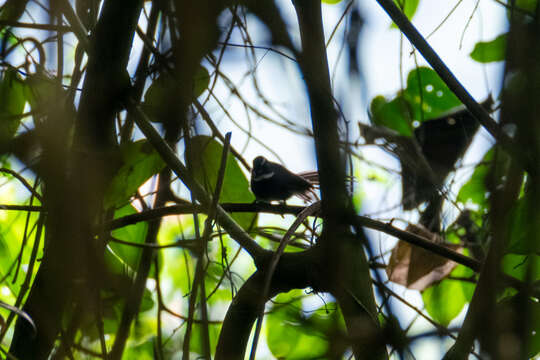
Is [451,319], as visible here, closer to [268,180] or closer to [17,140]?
[17,140]

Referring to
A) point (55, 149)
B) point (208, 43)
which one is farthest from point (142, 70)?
point (208, 43)

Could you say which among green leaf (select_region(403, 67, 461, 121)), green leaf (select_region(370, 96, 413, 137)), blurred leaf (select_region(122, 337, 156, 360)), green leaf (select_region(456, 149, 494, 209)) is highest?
green leaf (select_region(403, 67, 461, 121))

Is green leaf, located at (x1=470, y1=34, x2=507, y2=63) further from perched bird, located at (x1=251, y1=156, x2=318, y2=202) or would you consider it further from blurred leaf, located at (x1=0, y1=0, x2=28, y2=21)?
perched bird, located at (x1=251, y1=156, x2=318, y2=202)

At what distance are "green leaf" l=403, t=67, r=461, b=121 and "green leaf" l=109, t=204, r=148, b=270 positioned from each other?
42.5 inches

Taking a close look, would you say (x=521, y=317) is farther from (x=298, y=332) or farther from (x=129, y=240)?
(x=129, y=240)

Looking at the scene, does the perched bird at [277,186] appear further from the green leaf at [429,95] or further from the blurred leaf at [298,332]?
the blurred leaf at [298,332]

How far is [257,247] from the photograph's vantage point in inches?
51.8

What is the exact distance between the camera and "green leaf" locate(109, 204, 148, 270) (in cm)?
170

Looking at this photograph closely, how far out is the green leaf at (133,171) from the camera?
142 centimetres

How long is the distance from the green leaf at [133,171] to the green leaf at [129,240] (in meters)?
0.25

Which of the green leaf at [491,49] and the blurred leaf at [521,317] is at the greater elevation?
the green leaf at [491,49]

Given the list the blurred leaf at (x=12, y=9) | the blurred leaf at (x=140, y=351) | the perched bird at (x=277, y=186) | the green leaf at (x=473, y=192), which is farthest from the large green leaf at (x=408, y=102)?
the perched bird at (x=277, y=186)

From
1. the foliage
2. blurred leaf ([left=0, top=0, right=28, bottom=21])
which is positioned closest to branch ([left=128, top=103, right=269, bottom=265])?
the foliage

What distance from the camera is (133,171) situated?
4.78 feet
